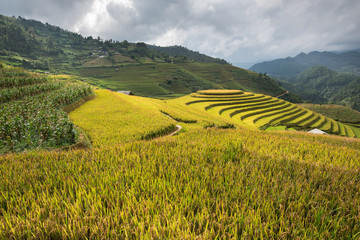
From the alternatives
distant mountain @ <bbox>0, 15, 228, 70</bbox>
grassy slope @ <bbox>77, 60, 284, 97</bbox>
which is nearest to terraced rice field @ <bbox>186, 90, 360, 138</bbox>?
grassy slope @ <bbox>77, 60, 284, 97</bbox>

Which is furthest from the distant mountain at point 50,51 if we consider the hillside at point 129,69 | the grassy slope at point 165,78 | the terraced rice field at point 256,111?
the terraced rice field at point 256,111

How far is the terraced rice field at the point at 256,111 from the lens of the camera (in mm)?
39562

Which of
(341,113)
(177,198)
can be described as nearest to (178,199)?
(177,198)

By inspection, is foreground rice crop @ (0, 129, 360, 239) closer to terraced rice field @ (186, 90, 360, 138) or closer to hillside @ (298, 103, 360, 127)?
terraced rice field @ (186, 90, 360, 138)

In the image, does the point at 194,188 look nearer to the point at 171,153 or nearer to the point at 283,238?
the point at 283,238

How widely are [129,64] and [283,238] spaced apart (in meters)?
151

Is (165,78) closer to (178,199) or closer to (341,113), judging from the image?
(341,113)

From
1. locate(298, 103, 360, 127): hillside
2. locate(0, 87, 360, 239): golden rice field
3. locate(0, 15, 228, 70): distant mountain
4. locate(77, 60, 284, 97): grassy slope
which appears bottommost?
locate(298, 103, 360, 127): hillside

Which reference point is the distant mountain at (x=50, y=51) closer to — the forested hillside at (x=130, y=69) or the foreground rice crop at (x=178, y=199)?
the forested hillside at (x=130, y=69)

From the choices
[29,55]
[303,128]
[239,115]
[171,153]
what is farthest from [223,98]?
[29,55]

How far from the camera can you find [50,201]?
2496 mm

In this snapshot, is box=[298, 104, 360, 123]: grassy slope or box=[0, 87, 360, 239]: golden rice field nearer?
box=[0, 87, 360, 239]: golden rice field

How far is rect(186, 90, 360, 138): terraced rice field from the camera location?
→ 39.6 metres

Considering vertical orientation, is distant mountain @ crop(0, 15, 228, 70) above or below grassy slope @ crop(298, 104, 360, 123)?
above
